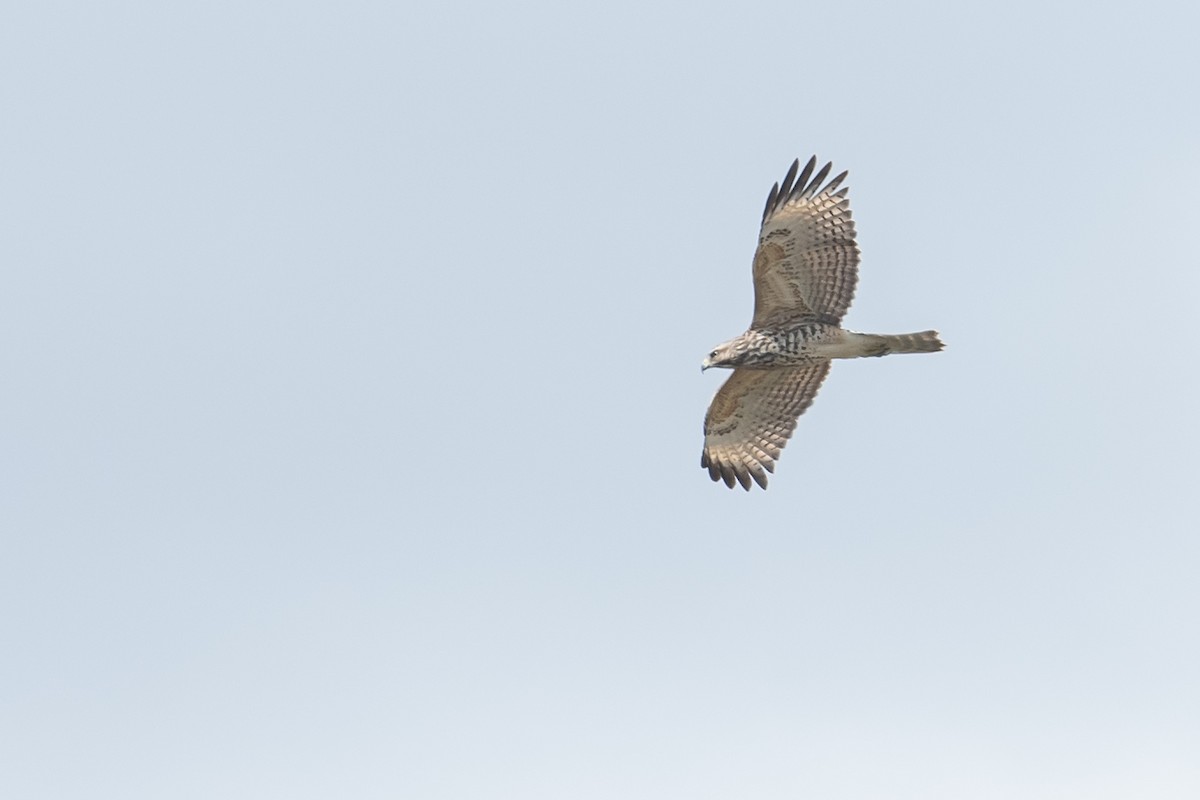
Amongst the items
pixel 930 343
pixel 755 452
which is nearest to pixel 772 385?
pixel 755 452

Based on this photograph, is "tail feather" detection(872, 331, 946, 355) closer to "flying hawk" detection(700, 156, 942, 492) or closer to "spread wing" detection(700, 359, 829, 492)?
"flying hawk" detection(700, 156, 942, 492)

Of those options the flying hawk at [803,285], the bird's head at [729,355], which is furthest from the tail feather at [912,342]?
the bird's head at [729,355]

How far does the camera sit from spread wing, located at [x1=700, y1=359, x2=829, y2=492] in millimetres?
19672

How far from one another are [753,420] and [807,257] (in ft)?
7.59

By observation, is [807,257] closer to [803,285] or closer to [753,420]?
[803,285]

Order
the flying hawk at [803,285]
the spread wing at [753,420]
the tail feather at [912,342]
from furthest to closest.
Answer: the spread wing at [753,420]
the flying hawk at [803,285]
the tail feather at [912,342]

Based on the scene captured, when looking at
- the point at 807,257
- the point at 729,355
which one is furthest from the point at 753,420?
the point at 807,257

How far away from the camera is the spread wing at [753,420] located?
19.7m

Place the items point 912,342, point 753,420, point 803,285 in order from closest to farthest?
point 912,342, point 803,285, point 753,420

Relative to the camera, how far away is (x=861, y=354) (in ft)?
60.7

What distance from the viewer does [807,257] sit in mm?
18469

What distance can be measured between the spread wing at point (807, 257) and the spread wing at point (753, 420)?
114 centimetres

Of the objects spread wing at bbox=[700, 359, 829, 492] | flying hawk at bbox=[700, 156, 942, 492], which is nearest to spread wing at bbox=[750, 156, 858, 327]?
flying hawk at bbox=[700, 156, 942, 492]

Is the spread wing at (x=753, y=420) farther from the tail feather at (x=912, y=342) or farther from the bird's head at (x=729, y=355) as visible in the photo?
the tail feather at (x=912, y=342)
